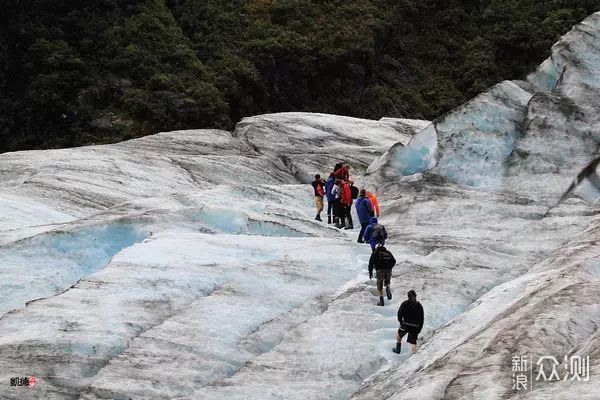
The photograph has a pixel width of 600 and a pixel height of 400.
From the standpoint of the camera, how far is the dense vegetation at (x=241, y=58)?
199 ft

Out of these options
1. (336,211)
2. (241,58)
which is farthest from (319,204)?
(241,58)

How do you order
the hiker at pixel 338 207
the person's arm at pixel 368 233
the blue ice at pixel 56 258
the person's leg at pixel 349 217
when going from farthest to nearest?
1. the person's leg at pixel 349 217
2. the hiker at pixel 338 207
3. the person's arm at pixel 368 233
4. the blue ice at pixel 56 258

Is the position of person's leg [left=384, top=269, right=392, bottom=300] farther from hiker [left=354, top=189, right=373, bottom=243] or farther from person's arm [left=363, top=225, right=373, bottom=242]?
hiker [left=354, top=189, right=373, bottom=243]

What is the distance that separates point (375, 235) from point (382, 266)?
2.23 meters

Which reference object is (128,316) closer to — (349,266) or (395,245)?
(349,266)

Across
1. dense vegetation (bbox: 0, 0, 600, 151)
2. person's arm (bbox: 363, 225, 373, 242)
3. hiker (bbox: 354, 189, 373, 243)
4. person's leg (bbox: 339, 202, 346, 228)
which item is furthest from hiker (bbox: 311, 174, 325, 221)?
dense vegetation (bbox: 0, 0, 600, 151)

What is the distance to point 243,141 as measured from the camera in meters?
41.5

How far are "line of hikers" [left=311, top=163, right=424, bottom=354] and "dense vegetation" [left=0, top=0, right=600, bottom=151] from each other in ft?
104

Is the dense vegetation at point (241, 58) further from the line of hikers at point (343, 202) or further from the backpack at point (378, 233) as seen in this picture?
the backpack at point (378, 233)

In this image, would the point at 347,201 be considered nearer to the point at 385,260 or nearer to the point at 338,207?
the point at 338,207

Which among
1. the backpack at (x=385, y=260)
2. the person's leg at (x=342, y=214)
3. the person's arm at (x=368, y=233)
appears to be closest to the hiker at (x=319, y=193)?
A: the person's leg at (x=342, y=214)

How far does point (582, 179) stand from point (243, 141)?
59.6 ft

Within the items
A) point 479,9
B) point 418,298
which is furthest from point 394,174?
point 479,9

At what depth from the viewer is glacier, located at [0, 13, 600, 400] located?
16922mm
